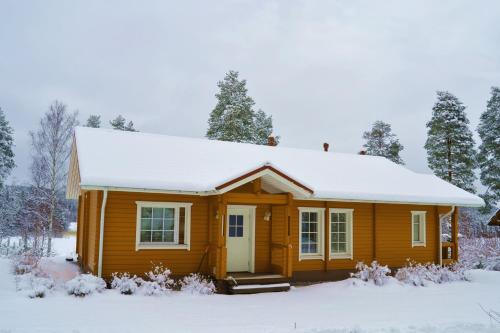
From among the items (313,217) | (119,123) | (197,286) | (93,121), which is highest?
(119,123)

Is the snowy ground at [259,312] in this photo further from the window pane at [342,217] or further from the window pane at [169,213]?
the window pane at [342,217]

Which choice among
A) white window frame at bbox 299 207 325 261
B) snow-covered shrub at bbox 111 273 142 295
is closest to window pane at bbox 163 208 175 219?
snow-covered shrub at bbox 111 273 142 295

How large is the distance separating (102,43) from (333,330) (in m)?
20.4

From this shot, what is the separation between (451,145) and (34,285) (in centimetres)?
2890

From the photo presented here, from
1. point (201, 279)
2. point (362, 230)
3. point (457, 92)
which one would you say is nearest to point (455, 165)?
point (457, 92)

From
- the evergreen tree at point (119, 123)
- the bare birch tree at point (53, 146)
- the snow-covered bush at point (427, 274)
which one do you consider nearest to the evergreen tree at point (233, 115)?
the evergreen tree at point (119, 123)

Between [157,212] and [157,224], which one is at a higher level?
[157,212]

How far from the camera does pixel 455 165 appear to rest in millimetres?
30406

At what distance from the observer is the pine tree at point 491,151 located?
97.1 ft

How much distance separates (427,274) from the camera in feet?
47.7

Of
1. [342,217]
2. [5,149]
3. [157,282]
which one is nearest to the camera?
[157,282]

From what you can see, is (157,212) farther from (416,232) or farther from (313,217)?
A: (416,232)

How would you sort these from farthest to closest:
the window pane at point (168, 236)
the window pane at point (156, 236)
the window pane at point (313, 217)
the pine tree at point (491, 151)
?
the pine tree at point (491, 151), the window pane at point (313, 217), the window pane at point (168, 236), the window pane at point (156, 236)

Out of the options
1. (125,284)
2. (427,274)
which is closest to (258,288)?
(125,284)
